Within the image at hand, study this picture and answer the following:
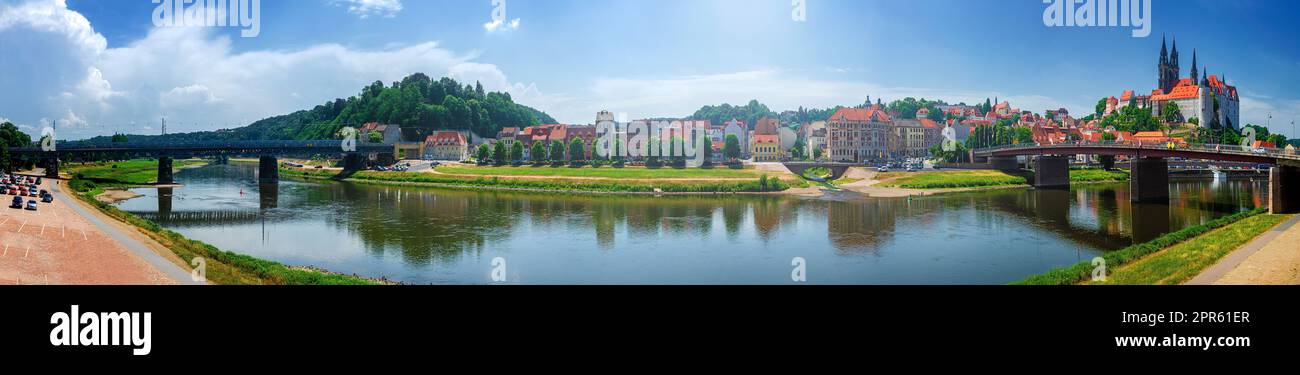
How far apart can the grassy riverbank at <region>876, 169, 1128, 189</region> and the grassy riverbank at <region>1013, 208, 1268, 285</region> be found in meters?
32.2

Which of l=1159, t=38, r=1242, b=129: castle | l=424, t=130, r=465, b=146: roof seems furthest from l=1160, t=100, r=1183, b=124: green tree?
l=424, t=130, r=465, b=146: roof

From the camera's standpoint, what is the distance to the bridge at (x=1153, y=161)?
1731 inches

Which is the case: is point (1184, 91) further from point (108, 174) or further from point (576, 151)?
point (108, 174)

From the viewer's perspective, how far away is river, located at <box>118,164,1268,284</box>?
29188 mm

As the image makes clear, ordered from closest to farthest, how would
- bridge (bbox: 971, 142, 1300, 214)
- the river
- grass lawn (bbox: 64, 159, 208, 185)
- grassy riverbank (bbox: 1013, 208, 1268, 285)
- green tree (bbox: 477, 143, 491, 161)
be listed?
grassy riverbank (bbox: 1013, 208, 1268, 285) → the river → bridge (bbox: 971, 142, 1300, 214) → grass lawn (bbox: 64, 159, 208, 185) → green tree (bbox: 477, 143, 491, 161)

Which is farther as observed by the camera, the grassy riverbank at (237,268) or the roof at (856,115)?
the roof at (856,115)

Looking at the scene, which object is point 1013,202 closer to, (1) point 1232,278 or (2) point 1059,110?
(1) point 1232,278

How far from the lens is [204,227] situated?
146 ft

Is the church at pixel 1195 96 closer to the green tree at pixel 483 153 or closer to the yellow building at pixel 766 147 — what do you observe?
the yellow building at pixel 766 147

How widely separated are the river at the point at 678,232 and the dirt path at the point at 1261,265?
5.71 meters

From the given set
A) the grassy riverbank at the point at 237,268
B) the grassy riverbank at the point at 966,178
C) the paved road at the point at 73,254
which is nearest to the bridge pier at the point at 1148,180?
the grassy riverbank at the point at 966,178

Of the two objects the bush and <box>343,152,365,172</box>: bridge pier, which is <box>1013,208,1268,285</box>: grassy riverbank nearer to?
the bush
